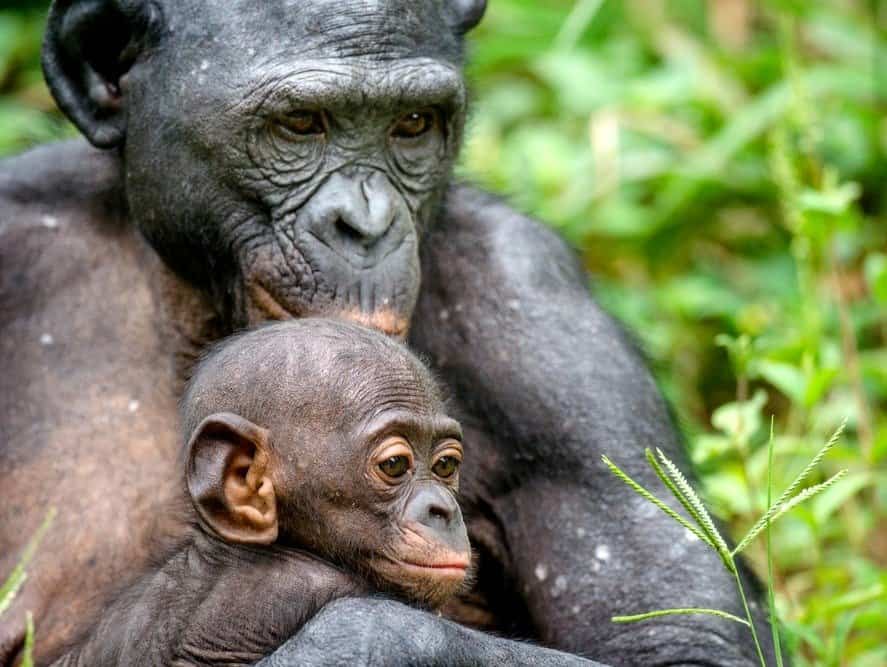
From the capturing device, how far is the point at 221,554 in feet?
12.8

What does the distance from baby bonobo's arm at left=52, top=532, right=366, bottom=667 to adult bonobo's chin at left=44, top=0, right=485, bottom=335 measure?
2.34 feet

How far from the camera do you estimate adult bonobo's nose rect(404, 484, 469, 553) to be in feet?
12.6

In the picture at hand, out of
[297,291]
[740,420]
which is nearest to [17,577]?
[297,291]

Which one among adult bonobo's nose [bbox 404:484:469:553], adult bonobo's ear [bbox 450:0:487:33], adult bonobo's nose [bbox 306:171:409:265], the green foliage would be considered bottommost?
the green foliage

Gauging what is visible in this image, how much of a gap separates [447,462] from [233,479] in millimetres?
483

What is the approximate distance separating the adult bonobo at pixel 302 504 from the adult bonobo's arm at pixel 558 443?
78 cm

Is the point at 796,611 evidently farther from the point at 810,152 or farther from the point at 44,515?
the point at 44,515

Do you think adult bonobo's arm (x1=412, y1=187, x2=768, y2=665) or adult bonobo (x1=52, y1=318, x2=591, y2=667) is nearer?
adult bonobo (x1=52, y1=318, x2=591, y2=667)

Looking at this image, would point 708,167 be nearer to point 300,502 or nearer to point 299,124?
point 299,124

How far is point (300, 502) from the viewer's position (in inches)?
154

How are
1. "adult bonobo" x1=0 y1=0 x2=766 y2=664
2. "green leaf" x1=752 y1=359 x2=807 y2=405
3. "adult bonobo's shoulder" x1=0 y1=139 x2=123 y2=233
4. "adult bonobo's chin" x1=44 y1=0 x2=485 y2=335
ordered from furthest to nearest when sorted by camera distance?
"green leaf" x1=752 y1=359 x2=807 y2=405 < "adult bonobo's shoulder" x1=0 y1=139 x2=123 y2=233 < "adult bonobo" x1=0 y1=0 x2=766 y2=664 < "adult bonobo's chin" x1=44 y1=0 x2=485 y2=335

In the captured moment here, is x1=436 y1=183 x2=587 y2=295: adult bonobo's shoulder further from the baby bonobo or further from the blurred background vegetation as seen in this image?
the blurred background vegetation

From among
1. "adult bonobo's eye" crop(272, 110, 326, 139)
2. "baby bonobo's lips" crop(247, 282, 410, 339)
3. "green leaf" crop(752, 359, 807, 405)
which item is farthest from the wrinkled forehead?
"green leaf" crop(752, 359, 807, 405)

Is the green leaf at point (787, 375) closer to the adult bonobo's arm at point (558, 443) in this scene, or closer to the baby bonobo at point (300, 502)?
the adult bonobo's arm at point (558, 443)
